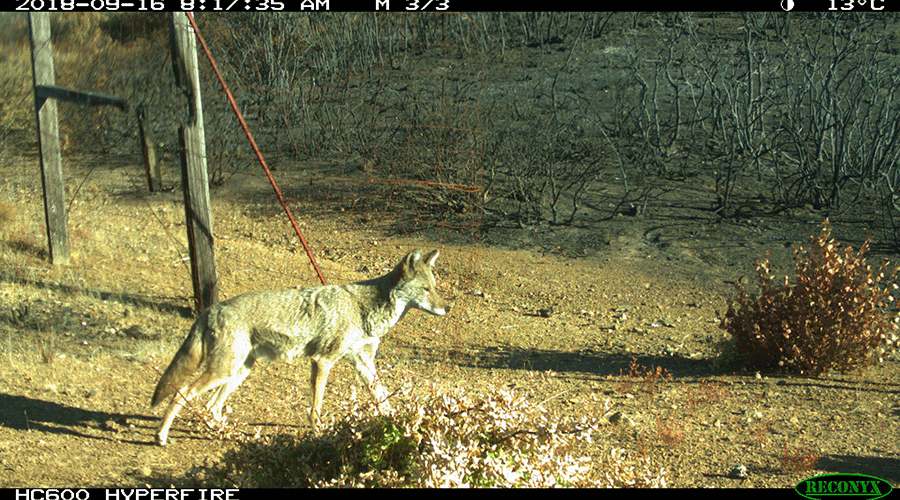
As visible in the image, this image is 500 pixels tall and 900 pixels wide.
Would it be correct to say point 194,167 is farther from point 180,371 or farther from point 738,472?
point 738,472

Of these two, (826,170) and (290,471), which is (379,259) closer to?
(290,471)

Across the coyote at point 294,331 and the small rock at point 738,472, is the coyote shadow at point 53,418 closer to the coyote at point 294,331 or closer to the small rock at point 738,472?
the coyote at point 294,331

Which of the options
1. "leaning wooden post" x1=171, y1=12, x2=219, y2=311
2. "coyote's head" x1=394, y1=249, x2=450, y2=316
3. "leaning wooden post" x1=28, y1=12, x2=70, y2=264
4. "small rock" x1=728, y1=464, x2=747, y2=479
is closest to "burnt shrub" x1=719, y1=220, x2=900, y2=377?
"small rock" x1=728, y1=464, x2=747, y2=479

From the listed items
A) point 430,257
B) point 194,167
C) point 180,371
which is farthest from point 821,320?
point 194,167

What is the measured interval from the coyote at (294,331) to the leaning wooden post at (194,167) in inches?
78.1

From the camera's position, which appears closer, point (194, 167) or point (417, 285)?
point (417, 285)

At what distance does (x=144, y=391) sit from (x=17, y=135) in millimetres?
8160

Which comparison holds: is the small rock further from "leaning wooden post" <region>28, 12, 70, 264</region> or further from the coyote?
"leaning wooden post" <region>28, 12, 70, 264</region>

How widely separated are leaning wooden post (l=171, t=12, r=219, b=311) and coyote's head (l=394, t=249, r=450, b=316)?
2.42 metres

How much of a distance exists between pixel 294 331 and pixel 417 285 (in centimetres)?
98

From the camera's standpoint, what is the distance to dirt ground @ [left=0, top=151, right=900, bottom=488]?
546 cm

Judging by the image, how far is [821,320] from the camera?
22.1ft

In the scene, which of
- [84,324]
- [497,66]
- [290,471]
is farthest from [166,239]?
[497,66]

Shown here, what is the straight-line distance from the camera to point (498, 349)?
7754mm
